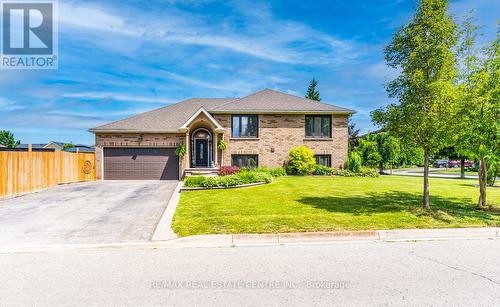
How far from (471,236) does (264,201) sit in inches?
261

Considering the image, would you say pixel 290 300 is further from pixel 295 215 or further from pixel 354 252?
pixel 295 215

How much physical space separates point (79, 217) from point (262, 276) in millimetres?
7777

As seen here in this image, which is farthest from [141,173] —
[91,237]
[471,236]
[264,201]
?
[471,236]

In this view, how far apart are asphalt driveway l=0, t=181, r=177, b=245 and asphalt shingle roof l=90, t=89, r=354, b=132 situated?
9.86m

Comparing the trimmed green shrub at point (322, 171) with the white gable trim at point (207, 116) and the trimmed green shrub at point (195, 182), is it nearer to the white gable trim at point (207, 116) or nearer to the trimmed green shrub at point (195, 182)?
the white gable trim at point (207, 116)

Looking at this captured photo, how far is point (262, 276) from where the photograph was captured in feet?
17.5

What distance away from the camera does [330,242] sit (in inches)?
300

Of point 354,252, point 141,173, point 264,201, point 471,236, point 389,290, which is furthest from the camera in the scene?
point 141,173

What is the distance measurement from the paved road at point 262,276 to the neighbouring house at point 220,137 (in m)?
17.4

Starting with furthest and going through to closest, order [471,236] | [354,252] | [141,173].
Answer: [141,173]
[471,236]
[354,252]

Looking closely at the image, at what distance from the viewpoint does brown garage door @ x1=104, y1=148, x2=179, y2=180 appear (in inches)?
977

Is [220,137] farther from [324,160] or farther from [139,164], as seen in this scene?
[324,160]

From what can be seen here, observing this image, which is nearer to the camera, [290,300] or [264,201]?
[290,300]

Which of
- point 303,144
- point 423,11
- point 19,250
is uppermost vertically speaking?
point 423,11
